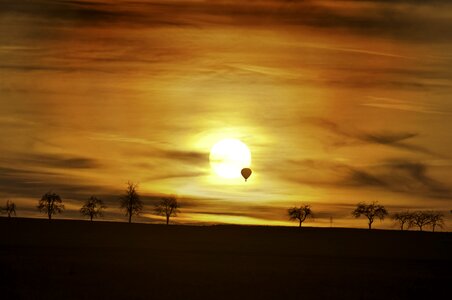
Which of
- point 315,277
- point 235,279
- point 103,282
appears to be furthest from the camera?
point 315,277

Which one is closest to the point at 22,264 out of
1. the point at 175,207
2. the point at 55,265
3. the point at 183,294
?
the point at 55,265

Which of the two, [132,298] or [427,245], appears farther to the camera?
[427,245]

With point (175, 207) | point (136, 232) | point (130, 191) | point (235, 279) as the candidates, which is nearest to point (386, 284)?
point (235, 279)

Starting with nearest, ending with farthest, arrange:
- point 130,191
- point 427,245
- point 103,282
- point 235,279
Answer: point 103,282 → point 235,279 → point 427,245 → point 130,191

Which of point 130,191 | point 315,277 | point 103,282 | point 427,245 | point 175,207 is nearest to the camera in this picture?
point 103,282

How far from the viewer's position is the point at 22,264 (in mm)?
43812

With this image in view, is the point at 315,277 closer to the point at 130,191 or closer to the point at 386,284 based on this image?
the point at 386,284

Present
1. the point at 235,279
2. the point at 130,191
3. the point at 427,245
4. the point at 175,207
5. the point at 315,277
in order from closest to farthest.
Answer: the point at 235,279
the point at 315,277
the point at 427,245
the point at 130,191
the point at 175,207

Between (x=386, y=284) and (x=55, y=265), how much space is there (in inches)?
750

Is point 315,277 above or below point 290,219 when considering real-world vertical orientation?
below

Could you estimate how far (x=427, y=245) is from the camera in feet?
358

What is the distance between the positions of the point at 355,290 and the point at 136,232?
84.1m

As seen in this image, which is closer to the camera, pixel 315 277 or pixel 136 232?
pixel 315 277

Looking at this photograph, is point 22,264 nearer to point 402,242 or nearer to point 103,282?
point 103,282
